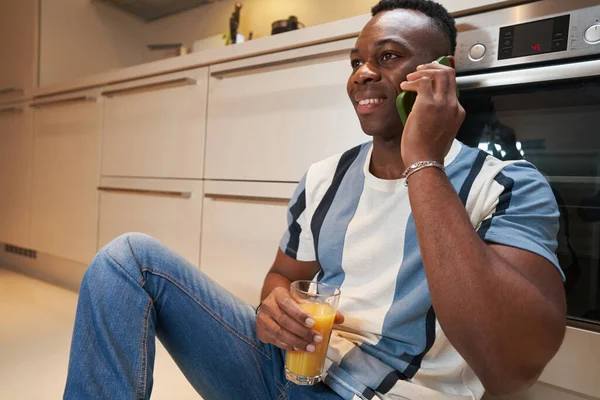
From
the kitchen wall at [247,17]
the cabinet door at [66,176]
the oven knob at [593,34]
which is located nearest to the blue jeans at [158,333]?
the oven knob at [593,34]

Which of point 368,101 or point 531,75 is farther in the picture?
point 531,75

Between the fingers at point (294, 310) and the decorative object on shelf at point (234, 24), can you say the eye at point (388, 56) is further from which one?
the decorative object on shelf at point (234, 24)

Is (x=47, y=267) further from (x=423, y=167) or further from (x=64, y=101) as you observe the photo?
(x=423, y=167)

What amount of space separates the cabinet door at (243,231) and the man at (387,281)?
475 millimetres

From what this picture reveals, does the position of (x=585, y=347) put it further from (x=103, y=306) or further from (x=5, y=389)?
(x=5, y=389)

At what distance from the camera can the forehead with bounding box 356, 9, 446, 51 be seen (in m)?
0.76

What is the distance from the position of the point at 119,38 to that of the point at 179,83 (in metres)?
1.32

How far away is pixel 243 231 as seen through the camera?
1451 millimetres

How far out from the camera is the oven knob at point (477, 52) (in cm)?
97

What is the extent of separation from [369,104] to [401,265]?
299mm

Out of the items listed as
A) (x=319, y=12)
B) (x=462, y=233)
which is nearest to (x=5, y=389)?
(x=462, y=233)

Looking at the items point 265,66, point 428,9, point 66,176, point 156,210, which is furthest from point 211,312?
point 66,176

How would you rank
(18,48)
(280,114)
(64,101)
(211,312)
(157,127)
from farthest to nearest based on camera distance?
(18,48) → (64,101) → (157,127) → (280,114) → (211,312)

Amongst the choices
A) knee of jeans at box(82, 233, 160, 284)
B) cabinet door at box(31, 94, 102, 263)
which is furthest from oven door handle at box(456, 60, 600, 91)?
cabinet door at box(31, 94, 102, 263)
